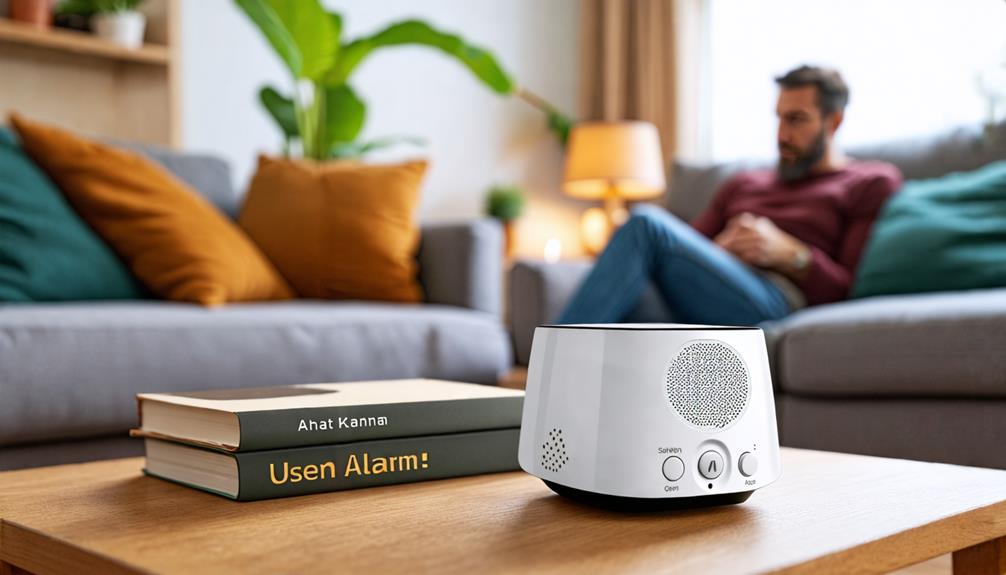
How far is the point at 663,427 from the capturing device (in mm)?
657

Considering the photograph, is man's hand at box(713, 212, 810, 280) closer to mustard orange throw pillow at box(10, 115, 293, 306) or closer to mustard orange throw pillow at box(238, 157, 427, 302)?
mustard orange throw pillow at box(238, 157, 427, 302)

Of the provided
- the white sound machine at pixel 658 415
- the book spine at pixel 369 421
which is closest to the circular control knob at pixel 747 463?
the white sound machine at pixel 658 415

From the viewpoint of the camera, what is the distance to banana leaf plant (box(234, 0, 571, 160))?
2.71m

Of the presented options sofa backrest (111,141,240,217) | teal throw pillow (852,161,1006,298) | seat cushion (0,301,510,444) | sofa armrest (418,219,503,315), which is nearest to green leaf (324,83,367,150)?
sofa backrest (111,141,240,217)

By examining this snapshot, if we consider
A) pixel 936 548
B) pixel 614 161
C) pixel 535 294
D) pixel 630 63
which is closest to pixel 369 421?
pixel 936 548

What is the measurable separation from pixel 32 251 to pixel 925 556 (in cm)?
179

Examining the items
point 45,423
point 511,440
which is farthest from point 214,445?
point 45,423

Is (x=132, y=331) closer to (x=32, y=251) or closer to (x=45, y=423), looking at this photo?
(x=45, y=423)

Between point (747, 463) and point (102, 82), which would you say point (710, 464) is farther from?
point (102, 82)

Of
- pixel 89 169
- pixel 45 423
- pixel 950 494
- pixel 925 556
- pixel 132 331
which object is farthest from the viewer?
pixel 89 169

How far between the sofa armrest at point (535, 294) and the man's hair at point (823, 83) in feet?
1.90

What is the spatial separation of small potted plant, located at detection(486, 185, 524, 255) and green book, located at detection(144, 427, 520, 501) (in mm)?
3277

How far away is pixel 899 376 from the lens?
1.64m

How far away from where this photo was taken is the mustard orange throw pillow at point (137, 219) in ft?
6.70
